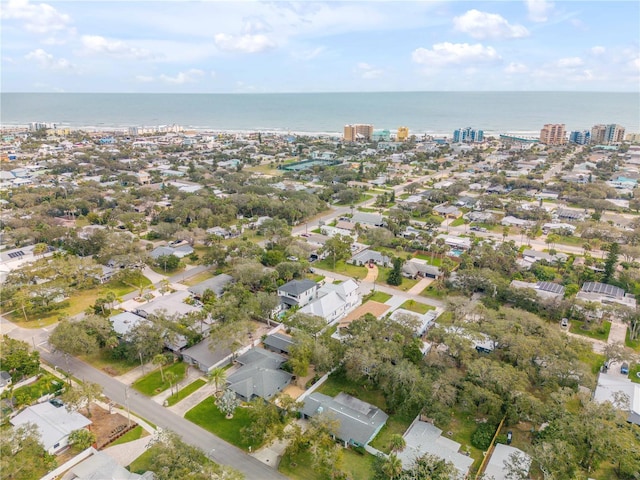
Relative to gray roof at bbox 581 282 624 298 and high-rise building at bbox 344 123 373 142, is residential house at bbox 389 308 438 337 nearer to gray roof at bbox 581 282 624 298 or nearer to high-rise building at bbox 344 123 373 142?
gray roof at bbox 581 282 624 298

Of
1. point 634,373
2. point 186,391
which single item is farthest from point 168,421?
point 634,373

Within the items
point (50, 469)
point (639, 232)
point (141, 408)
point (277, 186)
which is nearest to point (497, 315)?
point (141, 408)

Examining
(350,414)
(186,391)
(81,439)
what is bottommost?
(186,391)

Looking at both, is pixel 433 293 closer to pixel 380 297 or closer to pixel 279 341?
pixel 380 297

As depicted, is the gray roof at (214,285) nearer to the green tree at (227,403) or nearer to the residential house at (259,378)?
the residential house at (259,378)

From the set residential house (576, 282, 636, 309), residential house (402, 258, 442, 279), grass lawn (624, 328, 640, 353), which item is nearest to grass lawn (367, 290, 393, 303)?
residential house (402, 258, 442, 279)

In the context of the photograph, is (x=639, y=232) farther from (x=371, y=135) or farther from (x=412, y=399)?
(x=371, y=135)

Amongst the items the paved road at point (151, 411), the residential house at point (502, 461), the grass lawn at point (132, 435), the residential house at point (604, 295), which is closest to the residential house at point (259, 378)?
the paved road at point (151, 411)
